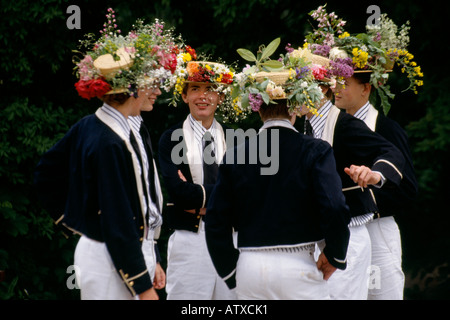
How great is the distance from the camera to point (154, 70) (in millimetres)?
3738

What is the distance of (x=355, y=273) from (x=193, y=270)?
111 cm

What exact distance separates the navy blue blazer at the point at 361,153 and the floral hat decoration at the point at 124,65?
46.8 inches

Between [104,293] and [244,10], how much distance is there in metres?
5.43

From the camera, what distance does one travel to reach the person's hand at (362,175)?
12.8ft

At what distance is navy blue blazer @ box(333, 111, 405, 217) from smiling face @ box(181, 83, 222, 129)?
0.97 metres

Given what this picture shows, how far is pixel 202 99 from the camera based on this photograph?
193 inches

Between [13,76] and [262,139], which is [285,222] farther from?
[13,76]

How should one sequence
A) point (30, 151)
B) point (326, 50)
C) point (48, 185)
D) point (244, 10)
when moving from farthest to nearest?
point (244, 10) < point (30, 151) < point (326, 50) < point (48, 185)

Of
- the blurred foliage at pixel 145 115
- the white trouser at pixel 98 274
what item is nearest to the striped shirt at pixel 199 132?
the white trouser at pixel 98 274

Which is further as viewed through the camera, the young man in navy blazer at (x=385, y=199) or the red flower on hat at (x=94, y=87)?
the young man in navy blazer at (x=385, y=199)

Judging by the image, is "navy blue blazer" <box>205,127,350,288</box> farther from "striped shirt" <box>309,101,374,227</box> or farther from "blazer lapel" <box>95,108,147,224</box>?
"striped shirt" <box>309,101,374,227</box>

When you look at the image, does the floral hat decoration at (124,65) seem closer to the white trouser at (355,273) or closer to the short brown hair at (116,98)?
the short brown hair at (116,98)

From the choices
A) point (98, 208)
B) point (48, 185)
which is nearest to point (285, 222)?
point (98, 208)

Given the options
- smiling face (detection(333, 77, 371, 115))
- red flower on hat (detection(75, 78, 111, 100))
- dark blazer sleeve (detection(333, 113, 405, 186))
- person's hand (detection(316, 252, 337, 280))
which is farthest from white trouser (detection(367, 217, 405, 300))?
red flower on hat (detection(75, 78, 111, 100))
